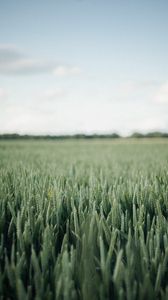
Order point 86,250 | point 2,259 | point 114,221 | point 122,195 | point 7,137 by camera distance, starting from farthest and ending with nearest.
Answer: point 7,137 < point 122,195 < point 114,221 < point 2,259 < point 86,250

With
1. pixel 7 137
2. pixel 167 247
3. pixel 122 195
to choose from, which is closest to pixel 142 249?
pixel 167 247

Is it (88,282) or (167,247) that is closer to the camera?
(88,282)

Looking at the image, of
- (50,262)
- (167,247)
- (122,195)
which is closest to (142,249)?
(167,247)

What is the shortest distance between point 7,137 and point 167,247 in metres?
56.8

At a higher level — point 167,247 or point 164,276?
point 167,247

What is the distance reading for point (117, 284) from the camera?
2.66 ft

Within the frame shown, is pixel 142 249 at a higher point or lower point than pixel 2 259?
higher

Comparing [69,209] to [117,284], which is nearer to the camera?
[117,284]

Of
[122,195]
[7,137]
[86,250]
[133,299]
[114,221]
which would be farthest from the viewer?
[7,137]

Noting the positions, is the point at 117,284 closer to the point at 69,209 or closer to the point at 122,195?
the point at 69,209

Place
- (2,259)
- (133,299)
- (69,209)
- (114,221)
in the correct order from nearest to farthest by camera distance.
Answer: (133,299)
(2,259)
(114,221)
(69,209)

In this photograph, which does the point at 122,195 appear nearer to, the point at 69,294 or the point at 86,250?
the point at 86,250

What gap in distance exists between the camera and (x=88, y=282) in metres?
0.80

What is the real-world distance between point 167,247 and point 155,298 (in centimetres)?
21
